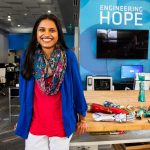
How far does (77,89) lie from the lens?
1.50 meters

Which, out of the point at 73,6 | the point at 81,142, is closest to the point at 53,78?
the point at 81,142

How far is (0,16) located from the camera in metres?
10.6

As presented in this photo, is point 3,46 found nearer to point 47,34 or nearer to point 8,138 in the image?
point 8,138

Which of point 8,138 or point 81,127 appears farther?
point 8,138

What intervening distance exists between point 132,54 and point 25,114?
4.24m

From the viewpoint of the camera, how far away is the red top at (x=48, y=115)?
4.70 feet

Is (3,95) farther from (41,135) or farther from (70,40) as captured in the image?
(70,40)

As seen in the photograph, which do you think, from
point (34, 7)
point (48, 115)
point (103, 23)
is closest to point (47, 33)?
point (48, 115)

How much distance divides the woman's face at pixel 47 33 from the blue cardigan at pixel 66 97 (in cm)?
12

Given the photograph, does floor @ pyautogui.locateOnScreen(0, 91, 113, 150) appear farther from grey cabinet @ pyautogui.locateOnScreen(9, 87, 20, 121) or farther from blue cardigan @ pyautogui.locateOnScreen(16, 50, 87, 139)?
blue cardigan @ pyautogui.locateOnScreen(16, 50, 87, 139)

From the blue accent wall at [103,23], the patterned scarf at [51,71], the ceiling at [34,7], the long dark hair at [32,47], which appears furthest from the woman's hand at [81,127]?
the ceiling at [34,7]

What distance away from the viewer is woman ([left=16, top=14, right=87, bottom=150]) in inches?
55.9

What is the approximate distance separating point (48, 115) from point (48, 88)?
0.16 meters

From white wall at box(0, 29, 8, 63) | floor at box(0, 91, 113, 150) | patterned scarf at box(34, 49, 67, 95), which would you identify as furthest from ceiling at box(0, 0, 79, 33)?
patterned scarf at box(34, 49, 67, 95)
